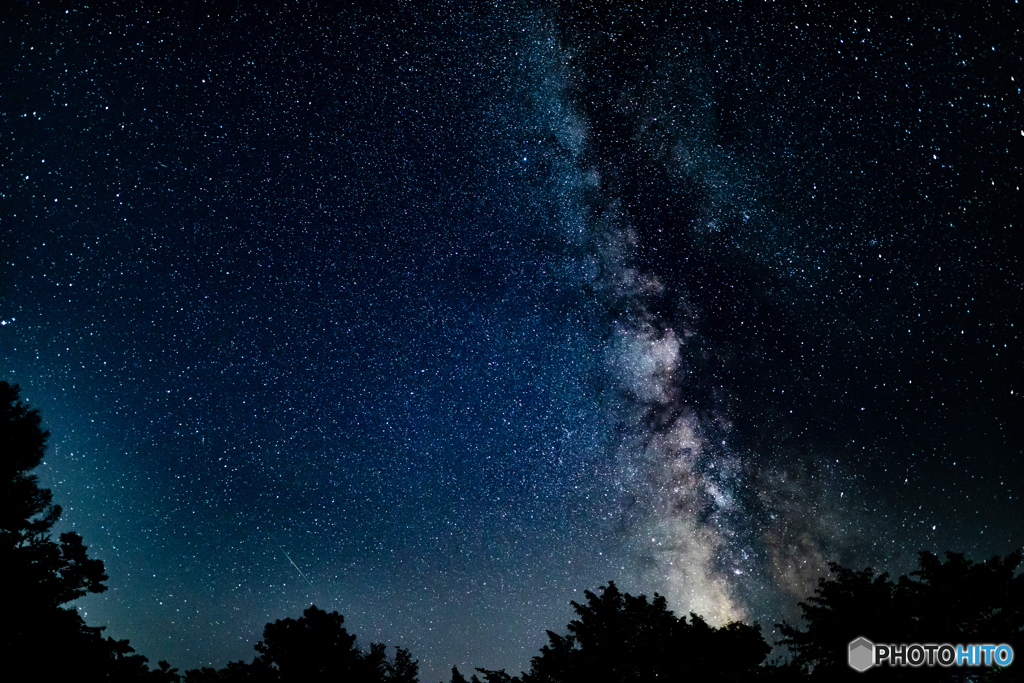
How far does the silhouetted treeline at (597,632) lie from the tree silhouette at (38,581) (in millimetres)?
25

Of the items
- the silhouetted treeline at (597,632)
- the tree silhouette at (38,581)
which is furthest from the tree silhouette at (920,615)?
the tree silhouette at (38,581)

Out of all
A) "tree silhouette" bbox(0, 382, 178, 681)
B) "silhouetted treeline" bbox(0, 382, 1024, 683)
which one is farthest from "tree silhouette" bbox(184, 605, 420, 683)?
"tree silhouette" bbox(0, 382, 178, 681)

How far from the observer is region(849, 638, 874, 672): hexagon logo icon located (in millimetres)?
13141

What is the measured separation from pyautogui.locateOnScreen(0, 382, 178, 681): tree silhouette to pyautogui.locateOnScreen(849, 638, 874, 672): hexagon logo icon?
18651mm

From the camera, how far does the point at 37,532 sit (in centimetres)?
1297

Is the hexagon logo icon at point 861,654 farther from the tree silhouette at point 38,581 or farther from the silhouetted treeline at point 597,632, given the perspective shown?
the tree silhouette at point 38,581

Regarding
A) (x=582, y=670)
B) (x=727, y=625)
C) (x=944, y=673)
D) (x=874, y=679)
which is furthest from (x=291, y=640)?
(x=944, y=673)

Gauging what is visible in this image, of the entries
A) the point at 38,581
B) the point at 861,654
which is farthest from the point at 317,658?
the point at 861,654

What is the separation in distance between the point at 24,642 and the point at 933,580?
931 inches

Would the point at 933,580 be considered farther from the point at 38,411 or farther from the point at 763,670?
the point at 38,411

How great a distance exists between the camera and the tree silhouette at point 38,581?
35.5 ft

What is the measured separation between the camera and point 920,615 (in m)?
13.9

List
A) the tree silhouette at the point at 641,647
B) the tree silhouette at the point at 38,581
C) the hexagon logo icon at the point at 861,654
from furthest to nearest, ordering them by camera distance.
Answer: the tree silhouette at the point at 641,647 < the hexagon logo icon at the point at 861,654 < the tree silhouette at the point at 38,581

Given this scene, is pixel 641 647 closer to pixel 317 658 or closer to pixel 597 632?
pixel 597 632
